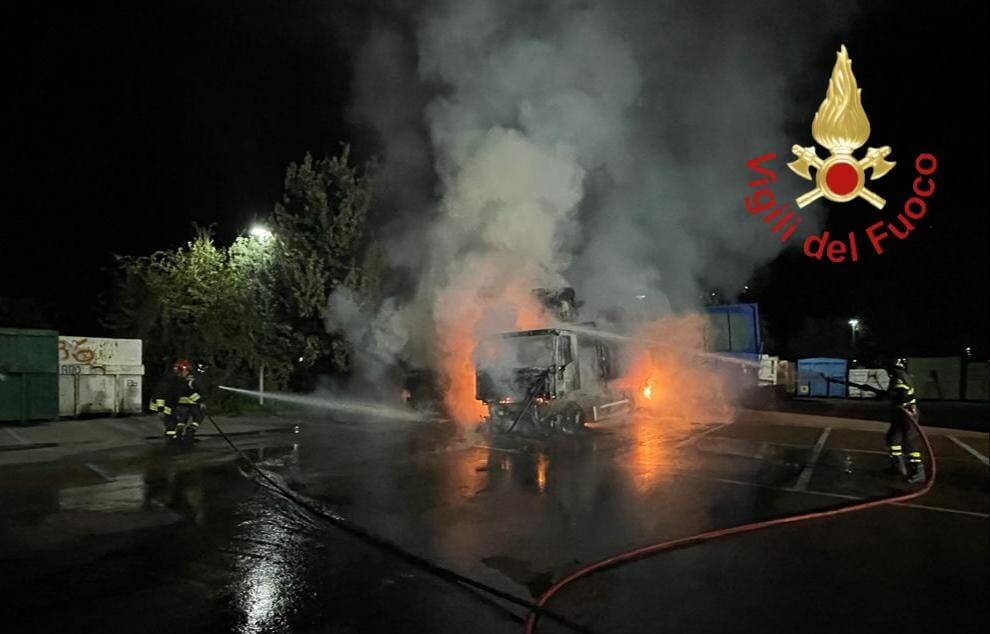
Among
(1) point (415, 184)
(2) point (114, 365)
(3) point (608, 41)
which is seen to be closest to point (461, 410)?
(1) point (415, 184)

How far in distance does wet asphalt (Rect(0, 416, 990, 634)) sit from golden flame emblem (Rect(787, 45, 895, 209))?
591 cm

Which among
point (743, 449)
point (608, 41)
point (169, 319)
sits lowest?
point (743, 449)

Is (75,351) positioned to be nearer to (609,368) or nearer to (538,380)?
(538,380)

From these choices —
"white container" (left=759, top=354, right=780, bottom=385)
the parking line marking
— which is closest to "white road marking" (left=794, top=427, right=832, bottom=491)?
the parking line marking

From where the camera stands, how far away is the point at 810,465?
10578 millimetres

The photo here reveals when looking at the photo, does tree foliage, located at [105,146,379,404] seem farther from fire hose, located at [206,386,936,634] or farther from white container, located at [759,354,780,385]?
white container, located at [759,354,780,385]

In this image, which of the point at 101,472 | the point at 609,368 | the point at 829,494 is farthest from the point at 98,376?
the point at 829,494

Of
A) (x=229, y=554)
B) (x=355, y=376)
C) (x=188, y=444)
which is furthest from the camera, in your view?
(x=355, y=376)

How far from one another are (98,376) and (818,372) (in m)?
28.9

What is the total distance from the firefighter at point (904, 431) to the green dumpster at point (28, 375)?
1491cm

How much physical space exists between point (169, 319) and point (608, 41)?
12.9 m

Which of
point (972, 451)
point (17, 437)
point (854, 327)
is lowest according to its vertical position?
point (972, 451)

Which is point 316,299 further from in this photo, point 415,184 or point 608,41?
point 608,41

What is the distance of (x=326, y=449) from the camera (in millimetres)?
11969
